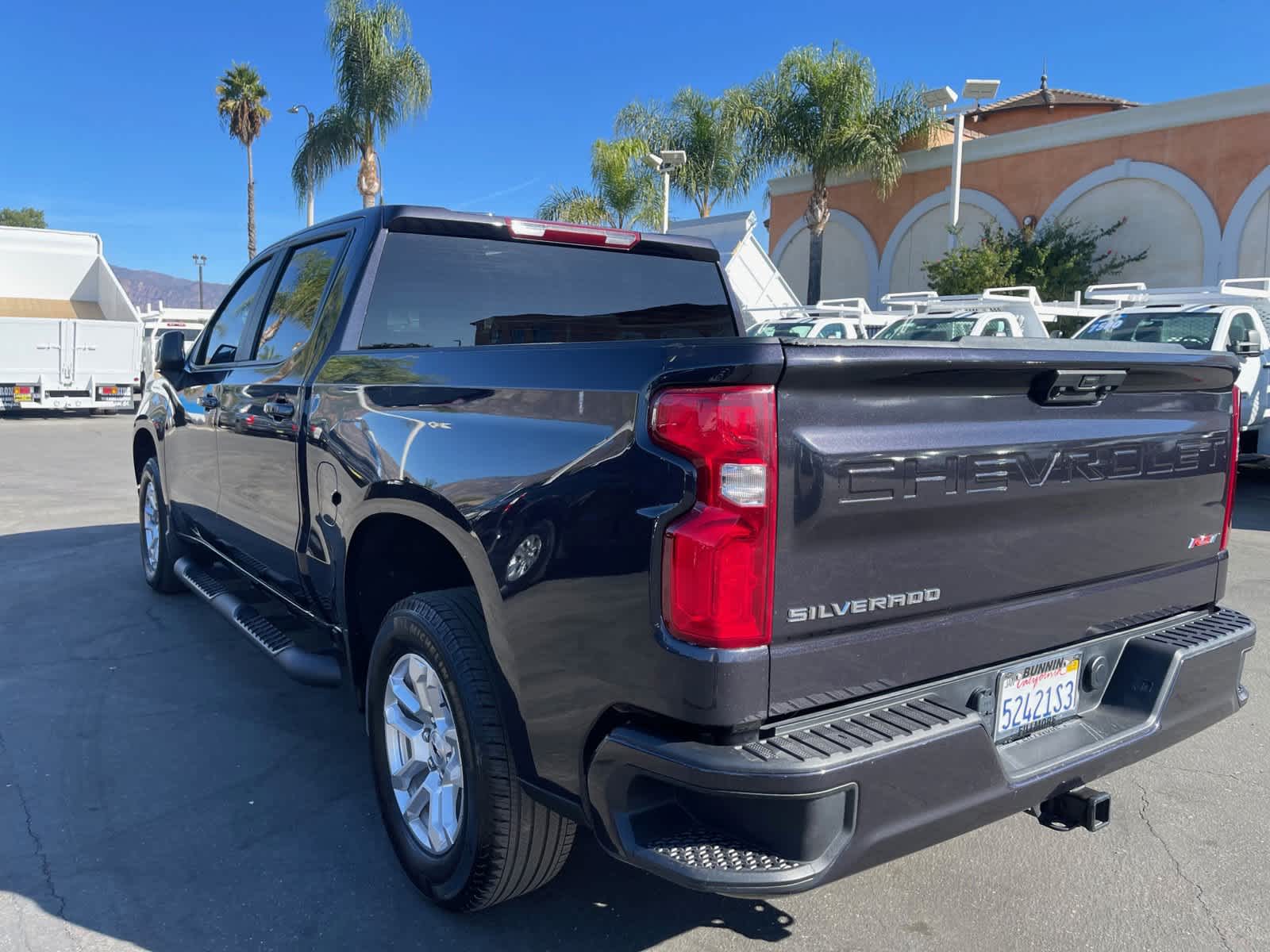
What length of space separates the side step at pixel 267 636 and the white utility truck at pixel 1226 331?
9.17 metres

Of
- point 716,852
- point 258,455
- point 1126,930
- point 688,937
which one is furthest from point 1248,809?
point 258,455

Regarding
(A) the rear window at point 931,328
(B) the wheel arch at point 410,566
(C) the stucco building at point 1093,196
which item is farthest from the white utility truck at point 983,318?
(B) the wheel arch at point 410,566

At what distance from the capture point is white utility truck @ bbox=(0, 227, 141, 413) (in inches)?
703

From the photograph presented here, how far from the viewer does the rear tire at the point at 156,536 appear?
5.96 m

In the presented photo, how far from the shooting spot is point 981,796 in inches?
92.6

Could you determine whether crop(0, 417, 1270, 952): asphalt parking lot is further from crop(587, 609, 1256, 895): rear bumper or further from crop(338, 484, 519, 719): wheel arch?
crop(587, 609, 1256, 895): rear bumper

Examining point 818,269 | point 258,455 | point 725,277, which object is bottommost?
point 258,455

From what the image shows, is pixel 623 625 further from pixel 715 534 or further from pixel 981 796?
pixel 981 796

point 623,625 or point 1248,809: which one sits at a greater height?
point 623,625

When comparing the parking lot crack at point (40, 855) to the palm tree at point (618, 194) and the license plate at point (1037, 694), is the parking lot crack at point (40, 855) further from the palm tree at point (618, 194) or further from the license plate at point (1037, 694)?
the palm tree at point (618, 194)

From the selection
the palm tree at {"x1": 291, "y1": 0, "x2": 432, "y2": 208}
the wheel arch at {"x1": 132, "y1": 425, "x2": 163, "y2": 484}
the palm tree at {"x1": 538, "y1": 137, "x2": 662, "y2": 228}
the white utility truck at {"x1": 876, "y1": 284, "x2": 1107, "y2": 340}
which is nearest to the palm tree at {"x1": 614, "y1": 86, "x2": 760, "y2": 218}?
the palm tree at {"x1": 538, "y1": 137, "x2": 662, "y2": 228}

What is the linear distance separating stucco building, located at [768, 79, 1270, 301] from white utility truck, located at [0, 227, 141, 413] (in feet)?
64.0

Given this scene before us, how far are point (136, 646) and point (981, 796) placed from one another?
4542mm

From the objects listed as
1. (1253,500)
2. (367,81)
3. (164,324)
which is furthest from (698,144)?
(1253,500)
